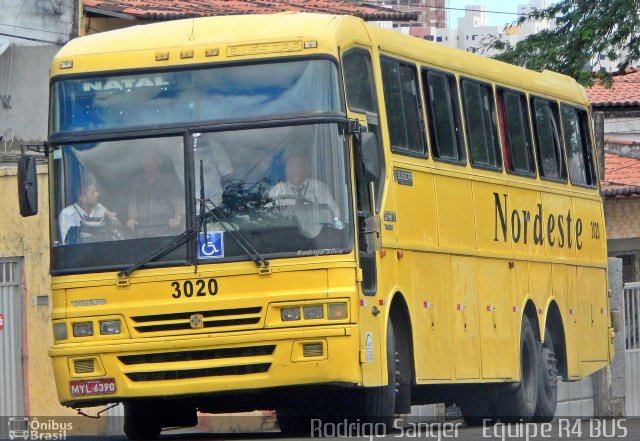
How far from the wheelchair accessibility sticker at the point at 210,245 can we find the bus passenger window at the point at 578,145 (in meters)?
7.48

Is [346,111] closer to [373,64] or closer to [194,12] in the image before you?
[373,64]

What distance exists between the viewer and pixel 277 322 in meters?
12.6

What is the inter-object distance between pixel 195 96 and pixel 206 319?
174 cm

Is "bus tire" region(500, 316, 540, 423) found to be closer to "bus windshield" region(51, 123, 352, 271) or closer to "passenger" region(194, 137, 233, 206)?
"bus windshield" region(51, 123, 352, 271)

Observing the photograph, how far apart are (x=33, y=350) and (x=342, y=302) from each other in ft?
31.0

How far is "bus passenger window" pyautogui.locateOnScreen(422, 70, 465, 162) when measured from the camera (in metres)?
15.2

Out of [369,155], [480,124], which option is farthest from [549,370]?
[369,155]

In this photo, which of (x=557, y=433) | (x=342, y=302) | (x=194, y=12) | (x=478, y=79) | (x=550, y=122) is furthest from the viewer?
(x=194, y=12)

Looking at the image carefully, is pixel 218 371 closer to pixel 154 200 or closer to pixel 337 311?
pixel 337 311

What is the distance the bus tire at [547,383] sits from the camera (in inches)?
712

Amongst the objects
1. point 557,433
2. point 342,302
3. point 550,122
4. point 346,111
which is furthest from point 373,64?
point 550,122

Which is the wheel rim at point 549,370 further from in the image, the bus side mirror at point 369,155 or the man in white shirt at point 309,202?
the man in white shirt at point 309,202

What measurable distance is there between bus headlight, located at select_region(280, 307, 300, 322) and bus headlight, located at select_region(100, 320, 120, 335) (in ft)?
4.17

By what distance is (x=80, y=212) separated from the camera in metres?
13.1
